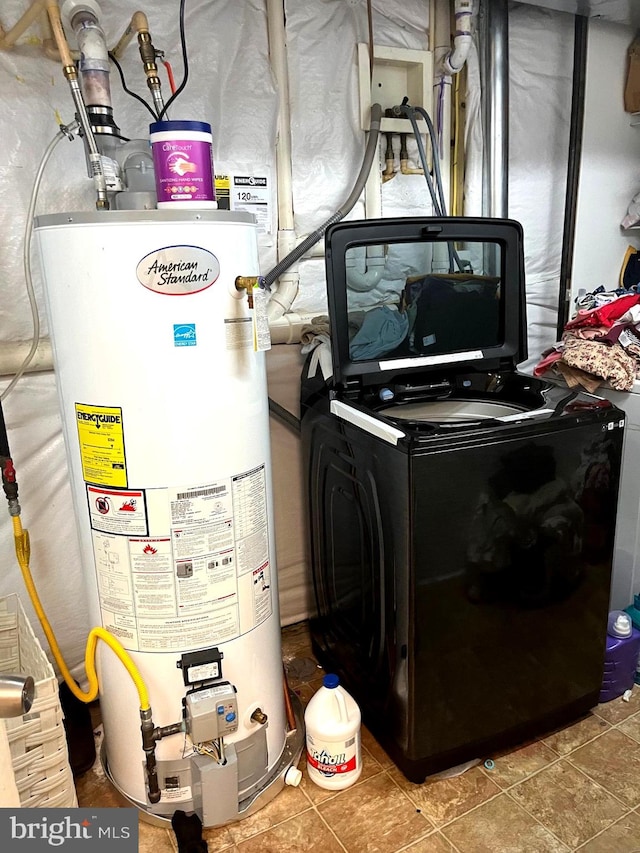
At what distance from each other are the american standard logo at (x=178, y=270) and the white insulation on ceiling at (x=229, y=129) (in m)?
0.62

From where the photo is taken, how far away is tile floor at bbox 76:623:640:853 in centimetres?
140

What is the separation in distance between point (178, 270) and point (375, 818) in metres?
1.31

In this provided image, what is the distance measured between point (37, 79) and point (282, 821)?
73.5 inches

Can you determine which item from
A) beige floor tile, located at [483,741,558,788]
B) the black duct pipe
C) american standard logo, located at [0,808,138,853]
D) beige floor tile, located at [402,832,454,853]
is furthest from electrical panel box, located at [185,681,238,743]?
the black duct pipe

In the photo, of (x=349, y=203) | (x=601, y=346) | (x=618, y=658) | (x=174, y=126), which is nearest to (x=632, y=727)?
(x=618, y=658)

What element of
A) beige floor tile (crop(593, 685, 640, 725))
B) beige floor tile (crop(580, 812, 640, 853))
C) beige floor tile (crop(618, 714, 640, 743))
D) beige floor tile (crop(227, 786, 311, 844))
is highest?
beige floor tile (crop(580, 812, 640, 853))

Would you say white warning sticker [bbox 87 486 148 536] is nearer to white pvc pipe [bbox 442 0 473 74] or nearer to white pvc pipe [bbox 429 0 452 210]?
white pvc pipe [bbox 429 0 452 210]

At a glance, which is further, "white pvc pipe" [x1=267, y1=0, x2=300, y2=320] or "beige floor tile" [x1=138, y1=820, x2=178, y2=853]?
"white pvc pipe" [x1=267, y1=0, x2=300, y2=320]

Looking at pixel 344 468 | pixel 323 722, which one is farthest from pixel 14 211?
pixel 323 722

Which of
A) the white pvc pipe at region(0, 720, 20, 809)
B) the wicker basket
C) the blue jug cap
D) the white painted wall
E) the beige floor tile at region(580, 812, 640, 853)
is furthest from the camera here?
the white painted wall

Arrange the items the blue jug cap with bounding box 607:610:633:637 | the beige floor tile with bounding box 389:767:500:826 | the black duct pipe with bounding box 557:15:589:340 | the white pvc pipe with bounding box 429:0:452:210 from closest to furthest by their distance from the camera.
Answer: the beige floor tile with bounding box 389:767:500:826 → the blue jug cap with bounding box 607:610:633:637 → the white pvc pipe with bounding box 429:0:452:210 → the black duct pipe with bounding box 557:15:589:340

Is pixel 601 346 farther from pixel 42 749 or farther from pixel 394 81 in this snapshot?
pixel 42 749

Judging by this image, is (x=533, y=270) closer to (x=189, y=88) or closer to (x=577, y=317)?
(x=577, y=317)

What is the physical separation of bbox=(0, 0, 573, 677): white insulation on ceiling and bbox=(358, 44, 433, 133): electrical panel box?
3 centimetres
